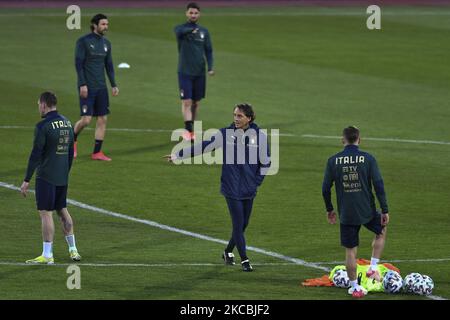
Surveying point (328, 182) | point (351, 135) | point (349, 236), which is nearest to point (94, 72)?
point (328, 182)

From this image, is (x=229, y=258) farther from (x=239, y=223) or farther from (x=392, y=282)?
(x=392, y=282)

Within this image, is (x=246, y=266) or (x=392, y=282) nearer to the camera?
(x=392, y=282)

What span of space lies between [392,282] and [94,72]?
10573mm

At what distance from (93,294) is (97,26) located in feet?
33.5

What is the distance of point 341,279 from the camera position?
53.7 feet

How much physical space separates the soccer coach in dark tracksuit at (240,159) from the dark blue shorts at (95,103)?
8.09 meters

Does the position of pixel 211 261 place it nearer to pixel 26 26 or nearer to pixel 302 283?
pixel 302 283

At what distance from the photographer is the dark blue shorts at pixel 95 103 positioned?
25062 mm

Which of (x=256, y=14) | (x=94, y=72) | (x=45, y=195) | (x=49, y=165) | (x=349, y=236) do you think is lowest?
(x=349, y=236)

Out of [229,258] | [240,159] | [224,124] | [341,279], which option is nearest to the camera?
[341,279]

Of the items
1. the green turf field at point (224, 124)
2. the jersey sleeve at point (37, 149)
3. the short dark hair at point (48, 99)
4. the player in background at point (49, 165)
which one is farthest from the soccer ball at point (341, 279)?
the short dark hair at point (48, 99)

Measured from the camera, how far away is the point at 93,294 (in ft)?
51.0

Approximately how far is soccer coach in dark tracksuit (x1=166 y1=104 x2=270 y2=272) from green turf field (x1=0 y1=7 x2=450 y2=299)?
780 mm

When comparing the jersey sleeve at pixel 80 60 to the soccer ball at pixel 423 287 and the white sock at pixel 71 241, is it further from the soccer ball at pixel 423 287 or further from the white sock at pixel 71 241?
the soccer ball at pixel 423 287
